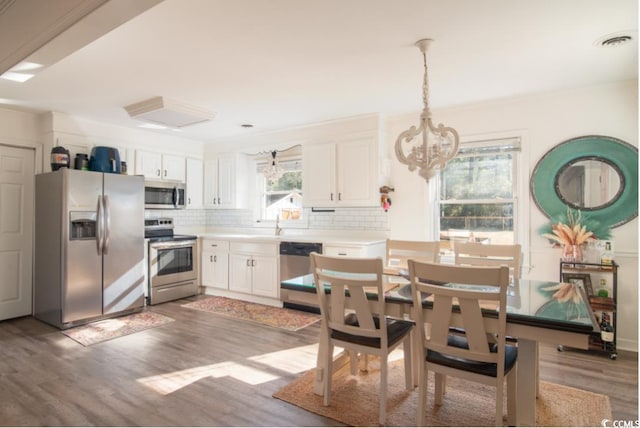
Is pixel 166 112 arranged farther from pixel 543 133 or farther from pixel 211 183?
pixel 543 133

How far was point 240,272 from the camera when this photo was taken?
16.4 feet

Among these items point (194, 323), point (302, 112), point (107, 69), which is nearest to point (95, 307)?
point (194, 323)

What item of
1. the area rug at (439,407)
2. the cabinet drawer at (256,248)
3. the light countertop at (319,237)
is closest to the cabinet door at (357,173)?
the light countertop at (319,237)

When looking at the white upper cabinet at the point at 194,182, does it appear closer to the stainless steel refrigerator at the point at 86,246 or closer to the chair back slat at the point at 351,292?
the stainless steel refrigerator at the point at 86,246

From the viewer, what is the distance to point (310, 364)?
9.75 feet

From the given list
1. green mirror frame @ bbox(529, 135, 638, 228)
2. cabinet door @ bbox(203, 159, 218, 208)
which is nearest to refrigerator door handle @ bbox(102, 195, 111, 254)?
cabinet door @ bbox(203, 159, 218, 208)

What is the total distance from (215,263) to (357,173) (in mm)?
2424

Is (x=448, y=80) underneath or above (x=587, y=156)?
above

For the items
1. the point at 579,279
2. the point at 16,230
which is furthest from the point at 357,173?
the point at 16,230

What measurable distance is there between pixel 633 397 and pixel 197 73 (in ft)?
13.1

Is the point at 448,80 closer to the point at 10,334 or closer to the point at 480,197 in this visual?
the point at 480,197

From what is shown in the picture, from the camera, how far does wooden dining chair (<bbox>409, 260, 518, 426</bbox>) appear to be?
69.0 inches

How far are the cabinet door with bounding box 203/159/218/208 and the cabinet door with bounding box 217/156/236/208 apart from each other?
8cm

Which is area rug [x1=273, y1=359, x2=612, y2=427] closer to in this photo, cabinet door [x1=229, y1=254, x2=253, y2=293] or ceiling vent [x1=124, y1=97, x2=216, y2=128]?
cabinet door [x1=229, y1=254, x2=253, y2=293]
